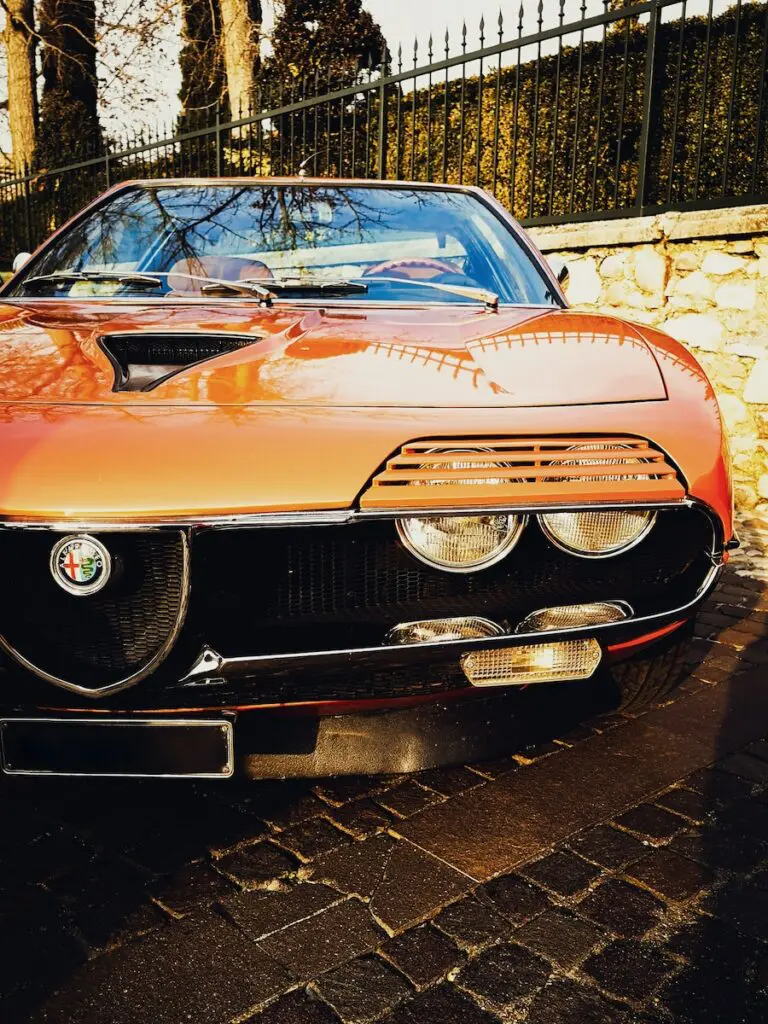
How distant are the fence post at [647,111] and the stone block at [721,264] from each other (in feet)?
2.44

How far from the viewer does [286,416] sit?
1816 millimetres

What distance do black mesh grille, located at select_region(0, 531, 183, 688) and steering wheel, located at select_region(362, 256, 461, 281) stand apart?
1605mm

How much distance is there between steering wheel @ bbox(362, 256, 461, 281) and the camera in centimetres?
304

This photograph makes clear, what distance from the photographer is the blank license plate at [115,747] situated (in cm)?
180

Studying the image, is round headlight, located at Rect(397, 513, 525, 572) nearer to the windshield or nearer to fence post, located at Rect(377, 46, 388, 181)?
the windshield

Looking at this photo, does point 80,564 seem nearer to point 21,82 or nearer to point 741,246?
point 741,246

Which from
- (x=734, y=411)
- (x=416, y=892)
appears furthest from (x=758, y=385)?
(x=416, y=892)

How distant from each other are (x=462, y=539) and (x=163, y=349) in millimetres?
879

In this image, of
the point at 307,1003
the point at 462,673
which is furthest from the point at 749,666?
the point at 307,1003

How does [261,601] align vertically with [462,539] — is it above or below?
below

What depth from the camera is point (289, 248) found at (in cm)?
320

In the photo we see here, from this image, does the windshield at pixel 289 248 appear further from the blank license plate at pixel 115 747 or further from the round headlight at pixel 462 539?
the blank license plate at pixel 115 747

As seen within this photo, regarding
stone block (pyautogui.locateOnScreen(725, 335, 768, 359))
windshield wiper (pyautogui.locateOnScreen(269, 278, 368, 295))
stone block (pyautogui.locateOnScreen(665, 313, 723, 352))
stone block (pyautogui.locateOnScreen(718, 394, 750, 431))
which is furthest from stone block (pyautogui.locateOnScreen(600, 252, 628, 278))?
windshield wiper (pyautogui.locateOnScreen(269, 278, 368, 295))

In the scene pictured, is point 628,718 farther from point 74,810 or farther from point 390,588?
point 74,810
